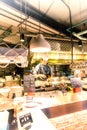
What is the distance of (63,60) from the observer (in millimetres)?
7938

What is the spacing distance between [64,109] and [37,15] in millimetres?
3352

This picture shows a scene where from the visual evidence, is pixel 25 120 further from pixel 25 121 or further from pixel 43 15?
pixel 43 15

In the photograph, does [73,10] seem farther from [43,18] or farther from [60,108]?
[60,108]

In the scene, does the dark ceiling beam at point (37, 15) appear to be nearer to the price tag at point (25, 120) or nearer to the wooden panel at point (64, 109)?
the wooden panel at point (64, 109)

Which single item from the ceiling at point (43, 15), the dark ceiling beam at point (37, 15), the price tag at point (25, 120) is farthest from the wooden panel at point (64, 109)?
the dark ceiling beam at point (37, 15)

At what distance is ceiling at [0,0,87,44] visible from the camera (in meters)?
4.25

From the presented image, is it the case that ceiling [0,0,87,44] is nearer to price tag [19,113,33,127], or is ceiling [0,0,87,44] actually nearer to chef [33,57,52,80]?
chef [33,57,52,80]

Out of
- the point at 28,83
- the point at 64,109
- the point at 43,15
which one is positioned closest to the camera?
the point at 64,109

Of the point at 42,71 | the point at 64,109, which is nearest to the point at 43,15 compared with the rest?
the point at 42,71

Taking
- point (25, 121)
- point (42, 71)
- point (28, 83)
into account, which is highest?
point (42, 71)

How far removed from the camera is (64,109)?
9.21 ft

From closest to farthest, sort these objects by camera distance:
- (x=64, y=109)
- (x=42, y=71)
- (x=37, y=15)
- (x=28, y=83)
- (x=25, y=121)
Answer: (x=25, y=121) < (x=64, y=109) < (x=28, y=83) < (x=37, y=15) < (x=42, y=71)

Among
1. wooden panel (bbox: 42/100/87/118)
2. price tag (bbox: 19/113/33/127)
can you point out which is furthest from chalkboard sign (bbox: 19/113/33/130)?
wooden panel (bbox: 42/100/87/118)

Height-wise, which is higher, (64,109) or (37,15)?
(37,15)
